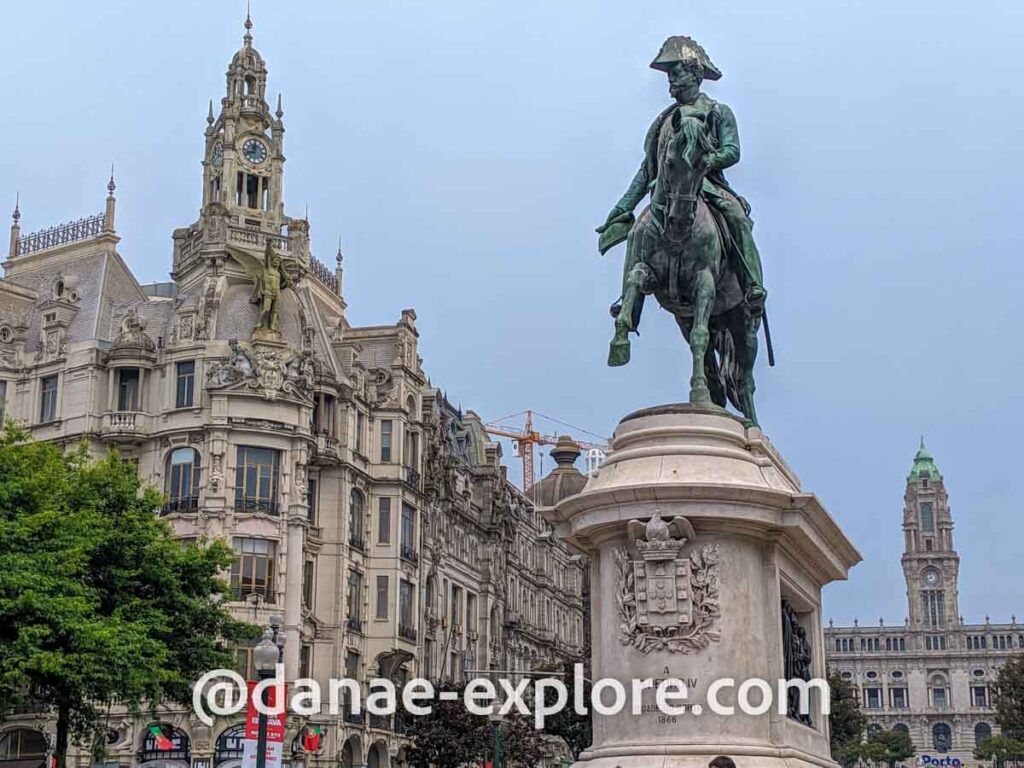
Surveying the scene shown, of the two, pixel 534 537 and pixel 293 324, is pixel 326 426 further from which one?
pixel 534 537

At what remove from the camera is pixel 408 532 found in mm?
66375

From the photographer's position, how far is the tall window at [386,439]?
65.6 metres

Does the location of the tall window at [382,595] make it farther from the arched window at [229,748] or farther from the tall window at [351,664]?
the arched window at [229,748]

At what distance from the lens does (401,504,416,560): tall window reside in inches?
2579

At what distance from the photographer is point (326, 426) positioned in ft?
202

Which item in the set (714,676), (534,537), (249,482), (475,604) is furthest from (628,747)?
(534,537)

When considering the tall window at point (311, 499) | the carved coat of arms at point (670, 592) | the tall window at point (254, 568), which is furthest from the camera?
the tall window at point (311, 499)

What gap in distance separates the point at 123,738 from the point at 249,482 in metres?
11.0

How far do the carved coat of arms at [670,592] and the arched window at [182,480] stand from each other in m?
44.5

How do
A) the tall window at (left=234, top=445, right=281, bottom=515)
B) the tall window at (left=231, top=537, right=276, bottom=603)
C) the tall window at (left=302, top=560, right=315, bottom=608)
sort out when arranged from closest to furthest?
the tall window at (left=231, top=537, right=276, bottom=603) < the tall window at (left=234, top=445, right=281, bottom=515) < the tall window at (left=302, top=560, right=315, bottom=608)

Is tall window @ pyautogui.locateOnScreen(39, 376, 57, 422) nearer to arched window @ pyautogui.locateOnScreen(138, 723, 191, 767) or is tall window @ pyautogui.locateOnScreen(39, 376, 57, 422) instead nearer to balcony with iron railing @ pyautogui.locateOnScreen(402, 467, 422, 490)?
arched window @ pyautogui.locateOnScreen(138, 723, 191, 767)

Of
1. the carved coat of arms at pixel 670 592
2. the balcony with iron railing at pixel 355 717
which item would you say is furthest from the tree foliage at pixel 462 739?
the carved coat of arms at pixel 670 592

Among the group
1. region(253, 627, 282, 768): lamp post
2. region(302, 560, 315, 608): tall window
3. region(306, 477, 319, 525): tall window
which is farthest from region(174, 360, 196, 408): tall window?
region(253, 627, 282, 768): lamp post

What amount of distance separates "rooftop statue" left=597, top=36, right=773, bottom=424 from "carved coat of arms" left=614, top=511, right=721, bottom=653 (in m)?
1.96
